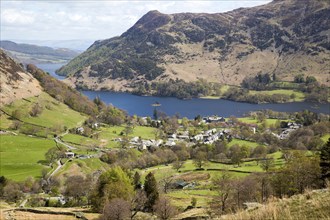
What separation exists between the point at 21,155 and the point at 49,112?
182 ft

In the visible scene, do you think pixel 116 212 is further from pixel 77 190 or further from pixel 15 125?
pixel 15 125

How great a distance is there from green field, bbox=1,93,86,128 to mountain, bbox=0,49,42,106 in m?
4.12

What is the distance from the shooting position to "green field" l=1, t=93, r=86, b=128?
15375cm

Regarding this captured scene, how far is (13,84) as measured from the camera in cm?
17675

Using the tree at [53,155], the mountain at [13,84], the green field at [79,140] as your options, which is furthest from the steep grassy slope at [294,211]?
the mountain at [13,84]

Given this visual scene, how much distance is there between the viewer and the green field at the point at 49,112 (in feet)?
504

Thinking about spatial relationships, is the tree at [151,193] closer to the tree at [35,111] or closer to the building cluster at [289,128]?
the building cluster at [289,128]

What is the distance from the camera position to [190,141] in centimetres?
16075

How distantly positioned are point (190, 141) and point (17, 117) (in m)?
73.2

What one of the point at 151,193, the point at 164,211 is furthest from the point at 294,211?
the point at 151,193

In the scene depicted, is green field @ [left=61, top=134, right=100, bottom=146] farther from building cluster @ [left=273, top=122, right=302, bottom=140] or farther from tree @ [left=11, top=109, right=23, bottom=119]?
building cluster @ [left=273, top=122, right=302, bottom=140]

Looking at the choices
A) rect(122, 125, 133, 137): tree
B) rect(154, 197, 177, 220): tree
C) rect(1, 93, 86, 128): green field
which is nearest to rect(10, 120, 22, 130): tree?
rect(1, 93, 86, 128): green field

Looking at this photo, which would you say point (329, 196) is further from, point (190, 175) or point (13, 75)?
point (13, 75)

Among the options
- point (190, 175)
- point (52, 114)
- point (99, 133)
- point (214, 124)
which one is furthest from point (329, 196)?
point (214, 124)
